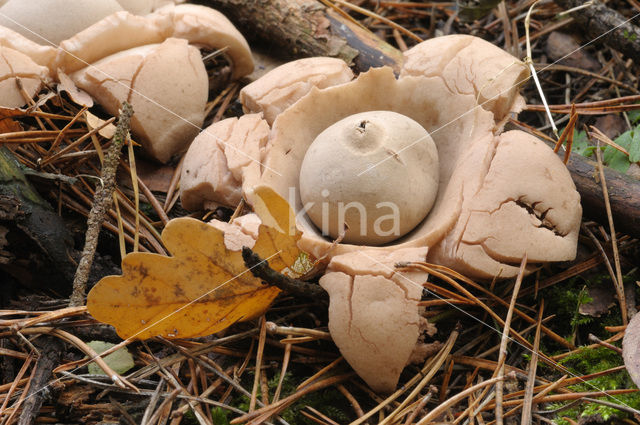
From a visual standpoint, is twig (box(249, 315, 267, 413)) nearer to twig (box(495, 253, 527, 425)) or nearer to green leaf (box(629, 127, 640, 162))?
twig (box(495, 253, 527, 425))

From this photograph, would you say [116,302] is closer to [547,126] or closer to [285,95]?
[285,95]

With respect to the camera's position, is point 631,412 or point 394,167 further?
point 394,167

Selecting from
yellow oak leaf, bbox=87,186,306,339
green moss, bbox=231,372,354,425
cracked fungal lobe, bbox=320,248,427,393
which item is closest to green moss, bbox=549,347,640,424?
cracked fungal lobe, bbox=320,248,427,393

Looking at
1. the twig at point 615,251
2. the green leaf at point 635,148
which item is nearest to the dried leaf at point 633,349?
the twig at point 615,251

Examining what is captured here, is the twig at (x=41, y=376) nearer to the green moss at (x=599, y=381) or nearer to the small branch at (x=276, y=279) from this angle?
the small branch at (x=276, y=279)

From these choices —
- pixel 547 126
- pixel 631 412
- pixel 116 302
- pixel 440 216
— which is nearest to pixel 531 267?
pixel 440 216

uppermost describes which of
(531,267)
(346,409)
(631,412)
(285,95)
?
(285,95)
